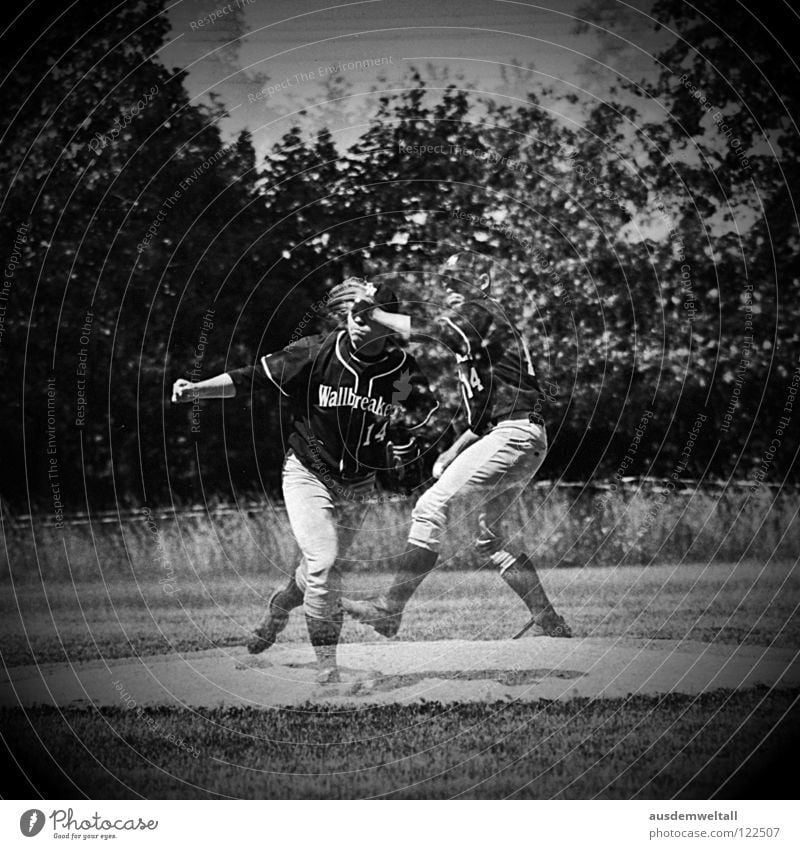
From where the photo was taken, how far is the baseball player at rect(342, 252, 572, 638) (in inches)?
338

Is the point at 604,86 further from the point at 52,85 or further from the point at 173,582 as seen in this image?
the point at 173,582

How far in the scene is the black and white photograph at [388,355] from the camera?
8406mm

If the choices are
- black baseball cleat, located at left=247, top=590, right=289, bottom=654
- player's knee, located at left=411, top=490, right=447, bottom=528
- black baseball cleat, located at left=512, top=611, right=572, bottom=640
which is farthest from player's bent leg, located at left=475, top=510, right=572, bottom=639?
black baseball cleat, located at left=247, top=590, right=289, bottom=654

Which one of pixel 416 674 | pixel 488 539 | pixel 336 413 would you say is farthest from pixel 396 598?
pixel 336 413

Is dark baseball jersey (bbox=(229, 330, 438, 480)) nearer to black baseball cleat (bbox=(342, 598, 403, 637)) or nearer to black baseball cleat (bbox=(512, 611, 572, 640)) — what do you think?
black baseball cleat (bbox=(342, 598, 403, 637))

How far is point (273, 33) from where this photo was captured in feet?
27.7

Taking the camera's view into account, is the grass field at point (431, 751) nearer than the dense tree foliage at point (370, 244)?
Yes

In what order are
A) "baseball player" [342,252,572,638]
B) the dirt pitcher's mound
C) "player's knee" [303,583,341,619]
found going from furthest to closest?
"baseball player" [342,252,572,638] → "player's knee" [303,583,341,619] → the dirt pitcher's mound

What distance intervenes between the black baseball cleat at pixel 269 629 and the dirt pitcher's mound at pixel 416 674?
74 millimetres

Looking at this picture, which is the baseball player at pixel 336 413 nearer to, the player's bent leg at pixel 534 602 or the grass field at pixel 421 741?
the grass field at pixel 421 741

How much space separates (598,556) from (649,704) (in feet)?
4.52

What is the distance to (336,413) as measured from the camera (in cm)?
855

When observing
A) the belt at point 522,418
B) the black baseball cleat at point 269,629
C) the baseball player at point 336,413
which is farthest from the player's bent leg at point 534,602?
the black baseball cleat at point 269,629

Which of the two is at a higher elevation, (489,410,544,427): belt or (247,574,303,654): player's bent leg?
(489,410,544,427): belt
